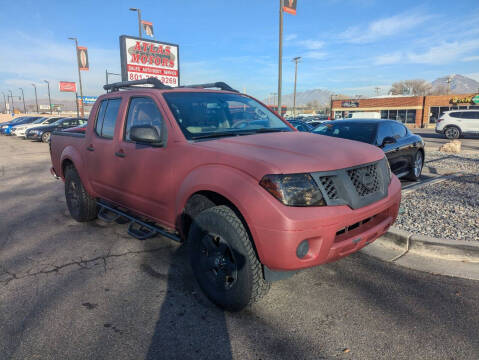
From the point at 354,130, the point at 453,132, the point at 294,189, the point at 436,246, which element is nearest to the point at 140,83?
the point at 294,189

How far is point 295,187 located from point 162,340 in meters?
1.44

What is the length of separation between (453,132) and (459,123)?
0.72 meters

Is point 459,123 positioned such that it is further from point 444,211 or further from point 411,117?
point 411,117

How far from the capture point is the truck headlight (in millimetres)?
2244

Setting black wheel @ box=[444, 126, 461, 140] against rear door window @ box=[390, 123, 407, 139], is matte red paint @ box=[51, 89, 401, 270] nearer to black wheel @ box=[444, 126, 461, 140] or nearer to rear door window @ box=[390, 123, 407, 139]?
rear door window @ box=[390, 123, 407, 139]

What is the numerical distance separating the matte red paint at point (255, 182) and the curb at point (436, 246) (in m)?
0.96

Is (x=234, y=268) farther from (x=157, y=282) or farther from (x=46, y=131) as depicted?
(x=46, y=131)

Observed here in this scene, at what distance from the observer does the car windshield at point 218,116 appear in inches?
126

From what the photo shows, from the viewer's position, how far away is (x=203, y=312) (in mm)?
2654

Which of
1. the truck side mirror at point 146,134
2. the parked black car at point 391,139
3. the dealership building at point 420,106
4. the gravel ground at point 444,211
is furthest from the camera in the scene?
the dealership building at point 420,106

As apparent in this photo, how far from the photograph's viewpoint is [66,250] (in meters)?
3.95

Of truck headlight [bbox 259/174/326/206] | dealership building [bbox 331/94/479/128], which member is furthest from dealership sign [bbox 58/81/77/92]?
truck headlight [bbox 259/174/326/206]

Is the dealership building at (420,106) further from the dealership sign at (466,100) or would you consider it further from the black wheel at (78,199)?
the black wheel at (78,199)

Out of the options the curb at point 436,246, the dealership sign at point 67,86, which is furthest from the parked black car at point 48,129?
the dealership sign at point 67,86
